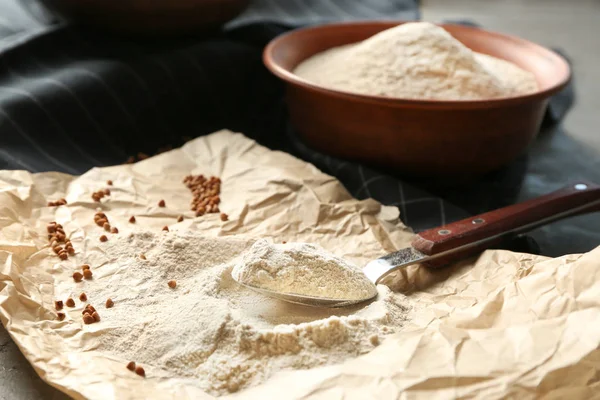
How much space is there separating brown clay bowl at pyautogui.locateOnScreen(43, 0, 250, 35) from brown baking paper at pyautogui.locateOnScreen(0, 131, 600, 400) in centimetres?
38

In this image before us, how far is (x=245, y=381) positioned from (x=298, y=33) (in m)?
0.88

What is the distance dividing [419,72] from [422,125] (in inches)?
4.4

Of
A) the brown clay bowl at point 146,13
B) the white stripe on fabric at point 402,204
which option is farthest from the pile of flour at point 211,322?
the brown clay bowl at point 146,13

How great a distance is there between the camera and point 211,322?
27.6 inches

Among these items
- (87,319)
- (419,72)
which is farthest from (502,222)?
(87,319)

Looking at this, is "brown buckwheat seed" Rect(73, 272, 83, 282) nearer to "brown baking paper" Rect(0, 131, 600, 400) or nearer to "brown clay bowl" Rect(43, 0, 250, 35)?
"brown baking paper" Rect(0, 131, 600, 400)

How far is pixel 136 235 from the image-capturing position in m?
0.91

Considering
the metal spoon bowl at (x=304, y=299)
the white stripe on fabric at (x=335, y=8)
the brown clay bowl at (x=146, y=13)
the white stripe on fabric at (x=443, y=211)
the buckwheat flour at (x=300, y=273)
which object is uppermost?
the brown clay bowl at (x=146, y=13)

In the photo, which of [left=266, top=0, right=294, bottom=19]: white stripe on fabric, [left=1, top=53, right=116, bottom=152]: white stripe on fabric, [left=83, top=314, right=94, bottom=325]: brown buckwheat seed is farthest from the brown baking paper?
[left=266, top=0, right=294, bottom=19]: white stripe on fabric

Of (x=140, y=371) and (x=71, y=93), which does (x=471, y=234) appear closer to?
(x=140, y=371)

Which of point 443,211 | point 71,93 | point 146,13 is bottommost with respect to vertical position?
point 443,211

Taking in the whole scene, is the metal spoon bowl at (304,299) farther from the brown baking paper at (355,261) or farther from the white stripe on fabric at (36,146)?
the white stripe on fabric at (36,146)

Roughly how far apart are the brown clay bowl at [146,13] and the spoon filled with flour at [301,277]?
73 centimetres

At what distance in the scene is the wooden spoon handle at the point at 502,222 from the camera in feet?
2.82
